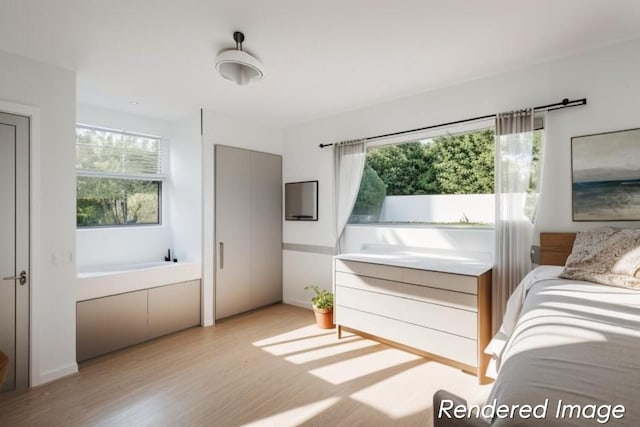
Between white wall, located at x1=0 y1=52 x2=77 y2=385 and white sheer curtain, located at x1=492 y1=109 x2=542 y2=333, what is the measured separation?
3.67 meters

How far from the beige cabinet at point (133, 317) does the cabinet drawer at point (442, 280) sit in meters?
2.51

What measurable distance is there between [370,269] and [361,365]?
2.84 ft

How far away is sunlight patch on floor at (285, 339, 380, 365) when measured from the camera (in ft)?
9.62

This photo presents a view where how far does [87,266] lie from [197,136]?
74.7 inches

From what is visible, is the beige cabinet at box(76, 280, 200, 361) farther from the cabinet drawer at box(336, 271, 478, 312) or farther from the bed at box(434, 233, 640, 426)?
the bed at box(434, 233, 640, 426)

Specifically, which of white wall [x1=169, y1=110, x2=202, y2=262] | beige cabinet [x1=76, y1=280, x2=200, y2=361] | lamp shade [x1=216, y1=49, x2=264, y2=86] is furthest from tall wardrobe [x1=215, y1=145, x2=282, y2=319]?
lamp shade [x1=216, y1=49, x2=264, y2=86]

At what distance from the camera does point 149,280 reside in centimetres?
341

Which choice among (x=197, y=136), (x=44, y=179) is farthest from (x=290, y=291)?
(x=44, y=179)

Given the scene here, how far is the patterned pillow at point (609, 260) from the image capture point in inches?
74.1

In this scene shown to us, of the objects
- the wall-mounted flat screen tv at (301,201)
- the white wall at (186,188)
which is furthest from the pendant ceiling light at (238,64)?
the wall-mounted flat screen tv at (301,201)

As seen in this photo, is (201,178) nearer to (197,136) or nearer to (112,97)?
(197,136)

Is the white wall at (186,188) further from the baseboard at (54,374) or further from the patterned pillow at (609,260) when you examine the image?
the patterned pillow at (609,260)

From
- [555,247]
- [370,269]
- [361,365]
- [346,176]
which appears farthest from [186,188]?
[555,247]

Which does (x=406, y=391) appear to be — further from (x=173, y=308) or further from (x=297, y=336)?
(x=173, y=308)
